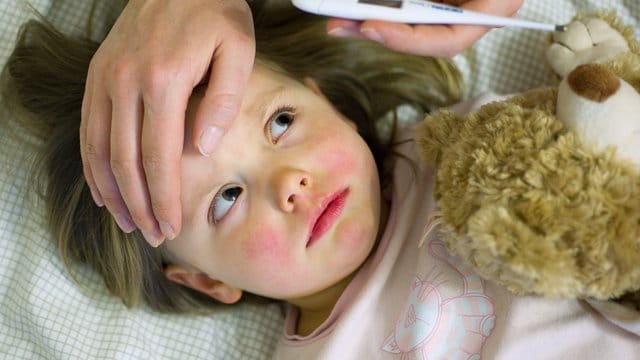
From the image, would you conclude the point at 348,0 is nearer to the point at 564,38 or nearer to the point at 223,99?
the point at 223,99

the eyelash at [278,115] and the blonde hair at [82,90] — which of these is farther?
the blonde hair at [82,90]

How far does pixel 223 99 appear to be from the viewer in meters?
0.76

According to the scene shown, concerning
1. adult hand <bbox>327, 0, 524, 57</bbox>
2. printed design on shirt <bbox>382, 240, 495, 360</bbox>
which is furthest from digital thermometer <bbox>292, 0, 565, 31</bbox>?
printed design on shirt <bbox>382, 240, 495, 360</bbox>

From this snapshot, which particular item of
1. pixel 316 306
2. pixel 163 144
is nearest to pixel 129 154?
pixel 163 144

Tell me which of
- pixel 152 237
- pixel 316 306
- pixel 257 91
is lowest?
pixel 316 306

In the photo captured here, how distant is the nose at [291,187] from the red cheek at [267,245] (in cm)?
4

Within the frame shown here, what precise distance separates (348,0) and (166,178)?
0.91 ft

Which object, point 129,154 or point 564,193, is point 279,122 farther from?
point 564,193

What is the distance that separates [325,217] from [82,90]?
416 millimetres

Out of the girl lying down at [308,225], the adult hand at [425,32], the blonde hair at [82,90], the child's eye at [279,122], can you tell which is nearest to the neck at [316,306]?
the girl lying down at [308,225]

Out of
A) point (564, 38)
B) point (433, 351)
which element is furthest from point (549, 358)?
point (564, 38)

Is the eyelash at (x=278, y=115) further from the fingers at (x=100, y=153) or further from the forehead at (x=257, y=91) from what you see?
the fingers at (x=100, y=153)

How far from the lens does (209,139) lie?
0.78 metres

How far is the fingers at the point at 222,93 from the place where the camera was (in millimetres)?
755
